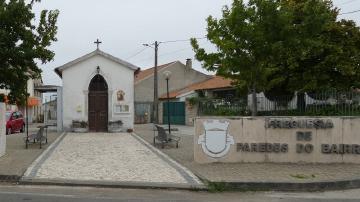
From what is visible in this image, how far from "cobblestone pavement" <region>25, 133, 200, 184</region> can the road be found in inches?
36.5

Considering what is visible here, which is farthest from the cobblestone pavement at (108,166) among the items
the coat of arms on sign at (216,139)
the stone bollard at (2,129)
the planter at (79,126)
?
the planter at (79,126)

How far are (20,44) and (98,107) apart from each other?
573 inches

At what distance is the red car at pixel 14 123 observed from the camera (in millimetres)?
34438

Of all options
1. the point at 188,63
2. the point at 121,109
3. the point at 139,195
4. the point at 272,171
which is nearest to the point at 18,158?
the point at 139,195

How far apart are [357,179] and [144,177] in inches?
195

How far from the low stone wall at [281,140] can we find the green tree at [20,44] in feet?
22.9

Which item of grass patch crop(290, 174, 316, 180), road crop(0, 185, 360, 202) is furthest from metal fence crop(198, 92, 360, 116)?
road crop(0, 185, 360, 202)

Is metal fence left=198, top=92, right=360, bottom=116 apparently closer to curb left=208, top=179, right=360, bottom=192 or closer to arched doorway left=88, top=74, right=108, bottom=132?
curb left=208, top=179, right=360, bottom=192

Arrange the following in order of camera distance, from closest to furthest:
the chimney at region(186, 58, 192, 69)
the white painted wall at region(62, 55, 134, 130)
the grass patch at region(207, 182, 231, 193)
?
1. the grass patch at region(207, 182, 231, 193)
2. the white painted wall at region(62, 55, 134, 130)
3. the chimney at region(186, 58, 192, 69)

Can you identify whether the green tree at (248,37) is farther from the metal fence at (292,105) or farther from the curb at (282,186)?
the curb at (282,186)

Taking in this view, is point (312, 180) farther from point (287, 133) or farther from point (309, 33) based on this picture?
point (309, 33)

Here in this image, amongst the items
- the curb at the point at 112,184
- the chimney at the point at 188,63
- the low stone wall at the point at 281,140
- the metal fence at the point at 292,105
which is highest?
the chimney at the point at 188,63

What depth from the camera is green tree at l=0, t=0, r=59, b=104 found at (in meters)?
17.9

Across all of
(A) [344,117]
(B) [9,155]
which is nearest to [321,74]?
(A) [344,117]
